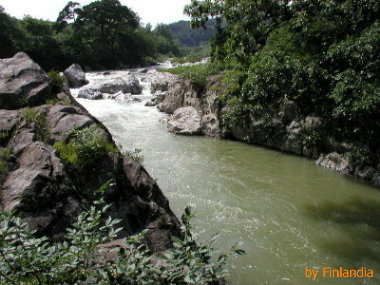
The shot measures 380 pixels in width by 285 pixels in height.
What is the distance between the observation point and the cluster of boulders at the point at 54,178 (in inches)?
157

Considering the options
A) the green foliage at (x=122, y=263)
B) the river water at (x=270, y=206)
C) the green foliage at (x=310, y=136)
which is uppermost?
the green foliage at (x=122, y=263)

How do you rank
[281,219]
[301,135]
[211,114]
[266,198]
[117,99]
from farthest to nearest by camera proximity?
[117,99] → [211,114] → [301,135] → [266,198] → [281,219]

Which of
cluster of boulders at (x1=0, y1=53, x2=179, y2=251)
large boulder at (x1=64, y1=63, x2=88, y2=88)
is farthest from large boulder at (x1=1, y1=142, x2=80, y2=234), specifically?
large boulder at (x1=64, y1=63, x2=88, y2=88)

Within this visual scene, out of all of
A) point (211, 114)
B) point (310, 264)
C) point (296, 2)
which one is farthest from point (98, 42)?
point (310, 264)

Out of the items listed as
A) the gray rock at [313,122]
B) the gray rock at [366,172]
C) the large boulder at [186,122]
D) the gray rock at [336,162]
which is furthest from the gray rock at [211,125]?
the gray rock at [366,172]

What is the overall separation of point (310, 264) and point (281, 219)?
1.50 meters

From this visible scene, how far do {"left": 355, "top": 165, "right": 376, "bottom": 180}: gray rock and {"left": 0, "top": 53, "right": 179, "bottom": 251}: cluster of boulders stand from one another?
5994 millimetres

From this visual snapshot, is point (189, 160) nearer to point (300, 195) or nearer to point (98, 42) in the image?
point (300, 195)

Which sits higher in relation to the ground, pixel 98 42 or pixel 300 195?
pixel 98 42

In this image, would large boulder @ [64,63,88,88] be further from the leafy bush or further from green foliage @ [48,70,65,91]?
the leafy bush

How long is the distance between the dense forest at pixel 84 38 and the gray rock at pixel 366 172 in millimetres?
34142

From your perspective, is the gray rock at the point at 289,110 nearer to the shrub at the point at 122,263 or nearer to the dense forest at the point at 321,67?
the dense forest at the point at 321,67

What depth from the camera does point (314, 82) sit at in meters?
8.59

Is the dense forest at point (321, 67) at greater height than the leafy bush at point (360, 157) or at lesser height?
greater
